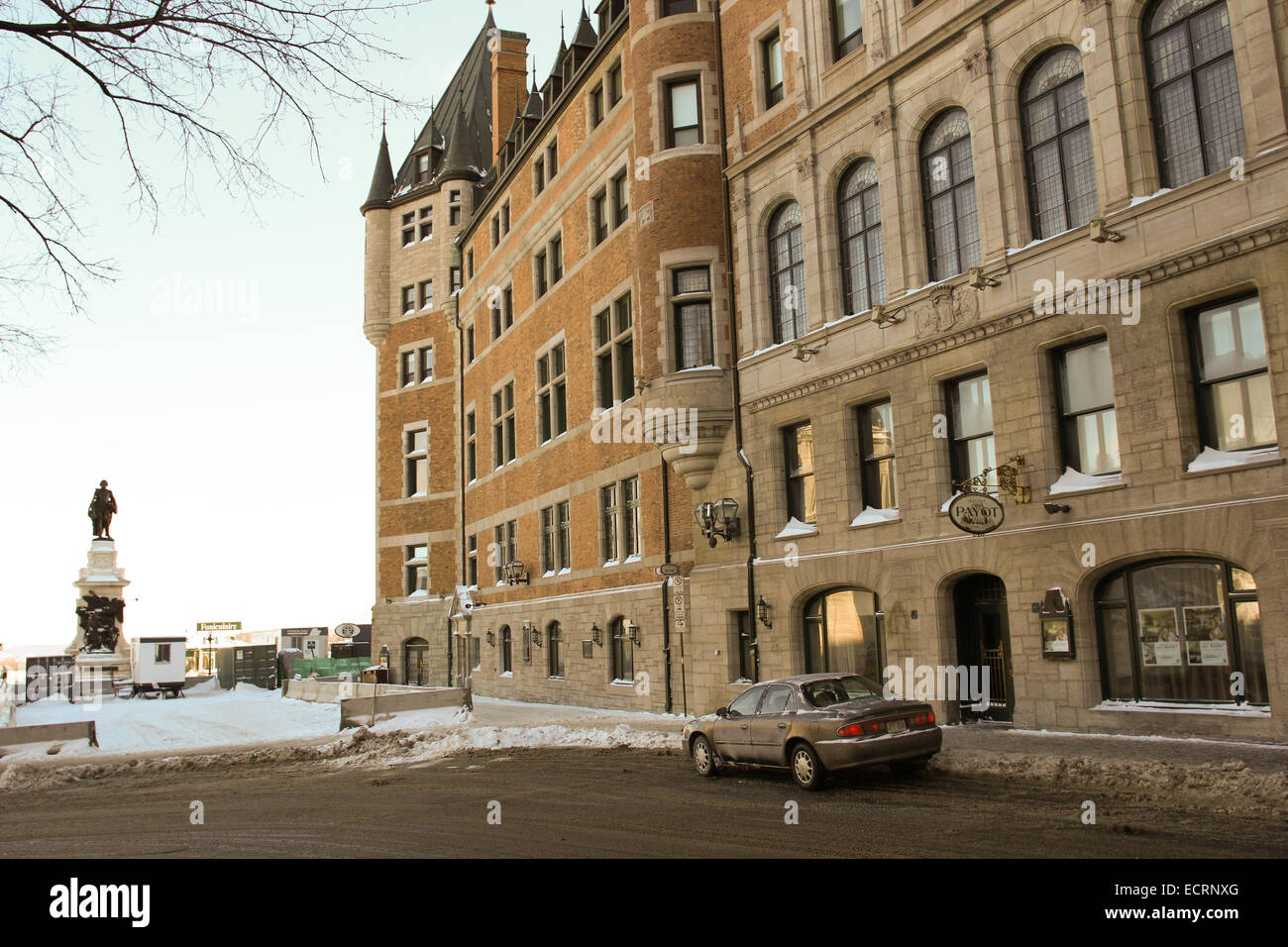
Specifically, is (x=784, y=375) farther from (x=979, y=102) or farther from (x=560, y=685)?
(x=560, y=685)

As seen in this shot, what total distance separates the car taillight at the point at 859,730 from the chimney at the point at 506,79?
36758 mm

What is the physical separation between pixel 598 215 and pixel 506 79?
17.6 metres

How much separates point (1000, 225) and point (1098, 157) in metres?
1.93

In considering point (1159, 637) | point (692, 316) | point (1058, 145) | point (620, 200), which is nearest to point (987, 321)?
point (1058, 145)

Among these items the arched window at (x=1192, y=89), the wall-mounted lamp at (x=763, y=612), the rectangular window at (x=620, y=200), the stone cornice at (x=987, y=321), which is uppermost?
the rectangular window at (x=620, y=200)

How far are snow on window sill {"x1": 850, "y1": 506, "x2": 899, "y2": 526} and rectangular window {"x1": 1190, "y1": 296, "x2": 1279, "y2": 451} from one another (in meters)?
5.86

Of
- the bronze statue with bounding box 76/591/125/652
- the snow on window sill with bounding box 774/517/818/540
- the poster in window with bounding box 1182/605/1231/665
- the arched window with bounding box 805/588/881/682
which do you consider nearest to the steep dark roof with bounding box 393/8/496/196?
the bronze statue with bounding box 76/591/125/652

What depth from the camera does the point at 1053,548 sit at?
1548cm

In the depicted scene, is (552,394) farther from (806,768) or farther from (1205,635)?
(1205,635)

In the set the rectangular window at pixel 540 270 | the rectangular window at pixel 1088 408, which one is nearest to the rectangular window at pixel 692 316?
the rectangular window at pixel 1088 408

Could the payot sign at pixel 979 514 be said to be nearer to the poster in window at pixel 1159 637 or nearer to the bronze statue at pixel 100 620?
the poster in window at pixel 1159 637

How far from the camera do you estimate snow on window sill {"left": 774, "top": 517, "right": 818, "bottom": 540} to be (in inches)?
812

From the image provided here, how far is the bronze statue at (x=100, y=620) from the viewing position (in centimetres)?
4197
